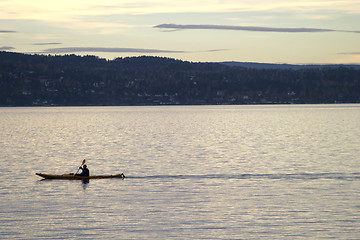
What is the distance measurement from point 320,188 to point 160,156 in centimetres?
3291

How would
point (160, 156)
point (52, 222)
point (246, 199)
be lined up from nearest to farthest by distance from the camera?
point (52, 222)
point (246, 199)
point (160, 156)

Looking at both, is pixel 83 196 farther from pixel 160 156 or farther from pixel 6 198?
pixel 160 156

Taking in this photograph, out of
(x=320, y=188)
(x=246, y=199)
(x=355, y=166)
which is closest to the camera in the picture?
(x=246, y=199)

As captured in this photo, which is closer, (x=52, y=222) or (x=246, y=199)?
(x=52, y=222)

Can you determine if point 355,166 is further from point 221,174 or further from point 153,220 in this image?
point 153,220

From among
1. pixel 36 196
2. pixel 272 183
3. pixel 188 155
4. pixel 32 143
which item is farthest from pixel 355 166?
pixel 32 143

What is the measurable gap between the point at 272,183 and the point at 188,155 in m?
27.9

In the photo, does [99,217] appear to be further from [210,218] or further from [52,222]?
[210,218]

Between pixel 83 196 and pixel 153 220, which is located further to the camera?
A: pixel 83 196

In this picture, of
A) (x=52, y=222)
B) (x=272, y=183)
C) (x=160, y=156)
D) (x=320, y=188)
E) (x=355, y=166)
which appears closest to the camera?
(x=52, y=222)

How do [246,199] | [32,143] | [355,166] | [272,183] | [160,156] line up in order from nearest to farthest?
1. [246,199]
2. [272,183]
3. [355,166]
4. [160,156]
5. [32,143]

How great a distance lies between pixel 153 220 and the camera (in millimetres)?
34844

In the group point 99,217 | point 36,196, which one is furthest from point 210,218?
point 36,196

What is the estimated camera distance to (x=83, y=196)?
4412 centimetres
